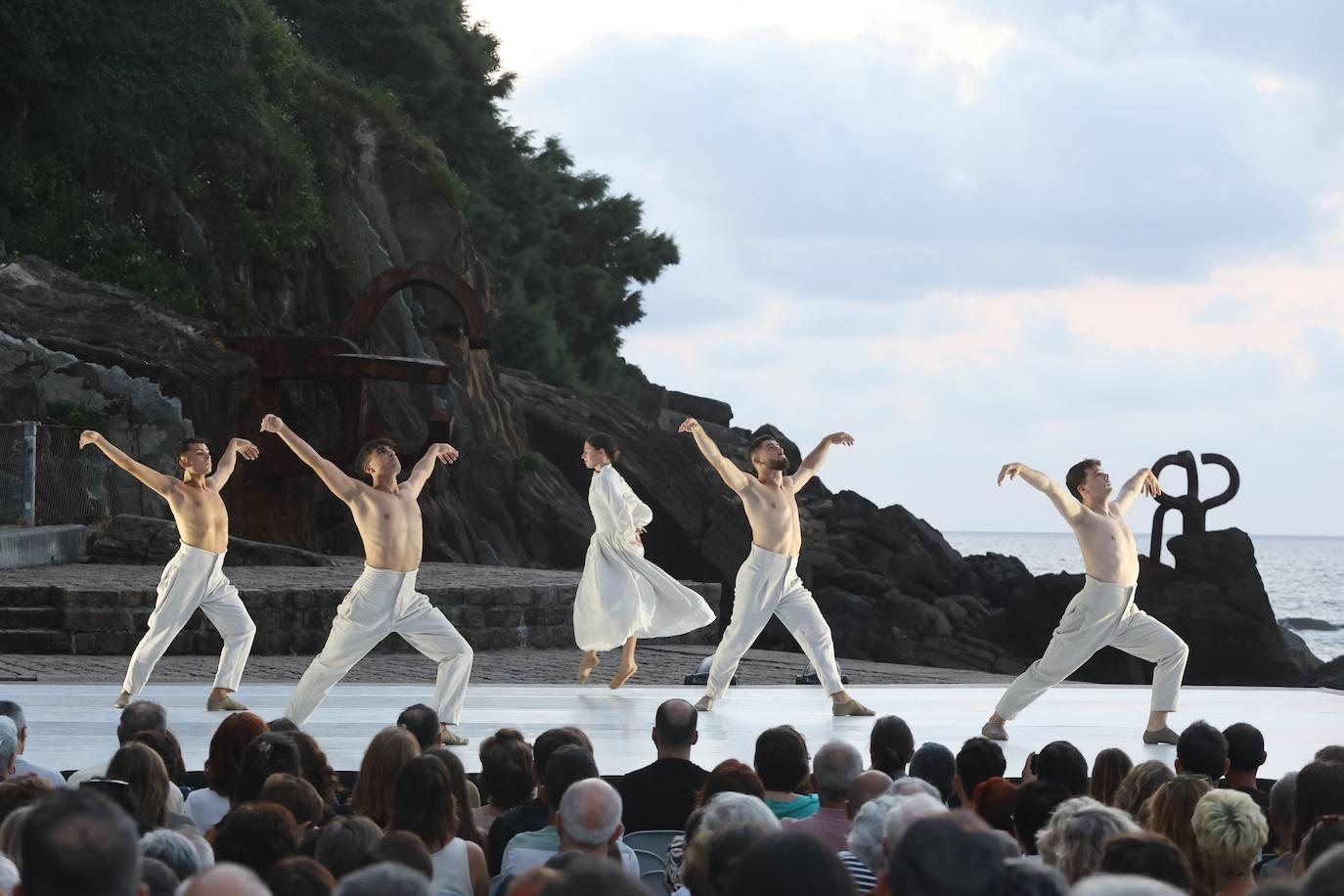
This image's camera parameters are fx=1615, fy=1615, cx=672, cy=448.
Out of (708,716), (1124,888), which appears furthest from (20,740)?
(708,716)

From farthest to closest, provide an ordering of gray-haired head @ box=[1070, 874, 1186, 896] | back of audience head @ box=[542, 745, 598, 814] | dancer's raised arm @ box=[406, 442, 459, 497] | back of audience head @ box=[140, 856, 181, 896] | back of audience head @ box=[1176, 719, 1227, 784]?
dancer's raised arm @ box=[406, 442, 459, 497], back of audience head @ box=[1176, 719, 1227, 784], back of audience head @ box=[542, 745, 598, 814], back of audience head @ box=[140, 856, 181, 896], gray-haired head @ box=[1070, 874, 1186, 896]

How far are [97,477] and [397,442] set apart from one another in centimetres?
477

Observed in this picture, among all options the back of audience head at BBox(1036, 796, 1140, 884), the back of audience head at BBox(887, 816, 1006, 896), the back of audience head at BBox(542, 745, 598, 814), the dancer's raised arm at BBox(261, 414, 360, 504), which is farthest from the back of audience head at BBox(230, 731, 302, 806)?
the dancer's raised arm at BBox(261, 414, 360, 504)

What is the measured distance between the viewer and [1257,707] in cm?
1173

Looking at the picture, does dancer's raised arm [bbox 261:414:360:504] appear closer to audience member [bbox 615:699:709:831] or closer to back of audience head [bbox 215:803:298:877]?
audience member [bbox 615:699:709:831]

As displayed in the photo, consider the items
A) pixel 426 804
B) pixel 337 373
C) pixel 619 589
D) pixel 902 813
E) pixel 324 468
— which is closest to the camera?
pixel 902 813

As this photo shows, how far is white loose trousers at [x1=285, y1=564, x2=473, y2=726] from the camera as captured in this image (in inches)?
359

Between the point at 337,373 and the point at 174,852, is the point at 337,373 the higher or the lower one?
the higher one

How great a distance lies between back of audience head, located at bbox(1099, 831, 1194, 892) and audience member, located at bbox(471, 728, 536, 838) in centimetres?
254

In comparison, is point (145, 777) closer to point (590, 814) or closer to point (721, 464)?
point (590, 814)

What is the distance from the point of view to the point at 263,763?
532 centimetres

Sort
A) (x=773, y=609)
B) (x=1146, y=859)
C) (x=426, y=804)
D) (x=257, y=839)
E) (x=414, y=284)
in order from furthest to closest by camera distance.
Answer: (x=414, y=284)
(x=773, y=609)
(x=426, y=804)
(x=257, y=839)
(x=1146, y=859)

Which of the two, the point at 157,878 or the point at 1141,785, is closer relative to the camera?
the point at 157,878

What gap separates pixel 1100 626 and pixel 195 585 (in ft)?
18.4
